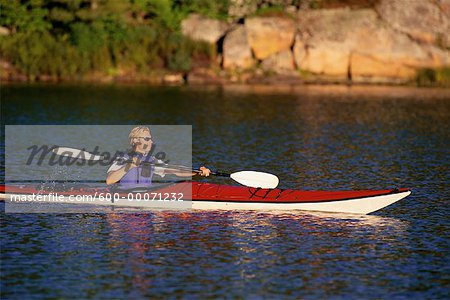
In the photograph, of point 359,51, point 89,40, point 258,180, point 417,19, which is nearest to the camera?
point 258,180

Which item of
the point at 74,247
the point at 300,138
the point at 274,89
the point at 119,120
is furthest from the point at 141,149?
the point at 274,89

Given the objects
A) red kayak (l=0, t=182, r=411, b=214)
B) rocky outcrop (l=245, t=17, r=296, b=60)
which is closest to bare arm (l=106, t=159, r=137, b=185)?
red kayak (l=0, t=182, r=411, b=214)

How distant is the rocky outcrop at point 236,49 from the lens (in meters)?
62.0

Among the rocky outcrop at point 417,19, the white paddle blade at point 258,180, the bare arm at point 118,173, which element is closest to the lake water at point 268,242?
the bare arm at point 118,173

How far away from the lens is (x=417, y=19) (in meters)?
65.9

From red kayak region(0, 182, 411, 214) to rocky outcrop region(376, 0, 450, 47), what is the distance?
45.9 m

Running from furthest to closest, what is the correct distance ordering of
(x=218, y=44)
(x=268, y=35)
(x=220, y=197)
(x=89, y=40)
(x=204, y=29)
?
(x=204, y=29) < (x=218, y=44) < (x=268, y=35) < (x=89, y=40) < (x=220, y=197)

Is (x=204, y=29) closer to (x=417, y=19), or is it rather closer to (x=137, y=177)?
(x=417, y=19)

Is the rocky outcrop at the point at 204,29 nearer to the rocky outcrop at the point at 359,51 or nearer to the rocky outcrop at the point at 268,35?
→ the rocky outcrop at the point at 268,35

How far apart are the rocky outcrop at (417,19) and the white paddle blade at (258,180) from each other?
45243 mm

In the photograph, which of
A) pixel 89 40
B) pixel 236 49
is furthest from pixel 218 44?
pixel 89 40

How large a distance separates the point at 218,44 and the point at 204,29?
1.38 meters

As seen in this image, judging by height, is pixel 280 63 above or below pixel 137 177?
above

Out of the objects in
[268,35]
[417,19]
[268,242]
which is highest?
[417,19]
